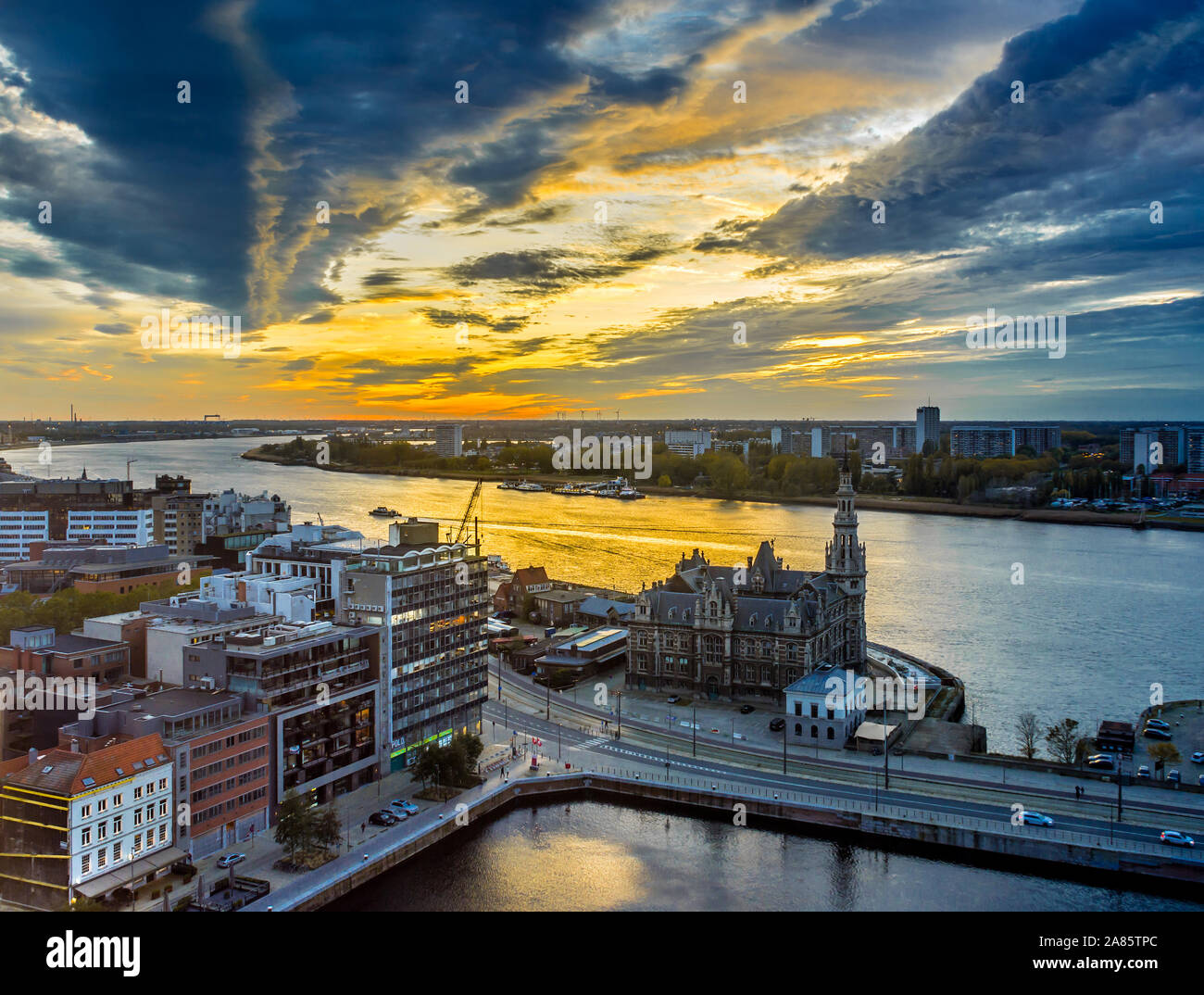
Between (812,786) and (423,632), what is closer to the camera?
(812,786)

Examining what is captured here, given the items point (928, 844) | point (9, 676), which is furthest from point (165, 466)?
point (928, 844)

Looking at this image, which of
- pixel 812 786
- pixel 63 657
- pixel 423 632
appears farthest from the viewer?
pixel 423 632

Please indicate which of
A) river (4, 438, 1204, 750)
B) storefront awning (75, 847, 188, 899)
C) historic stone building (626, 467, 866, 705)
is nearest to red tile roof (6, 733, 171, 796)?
storefront awning (75, 847, 188, 899)

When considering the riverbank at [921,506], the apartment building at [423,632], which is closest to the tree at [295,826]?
the apartment building at [423,632]

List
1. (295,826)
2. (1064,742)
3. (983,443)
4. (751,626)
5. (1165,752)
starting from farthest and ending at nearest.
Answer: (983,443) → (751,626) → (1064,742) → (1165,752) → (295,826)

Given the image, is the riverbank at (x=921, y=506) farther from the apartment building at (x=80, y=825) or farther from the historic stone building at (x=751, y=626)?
the apartment building at (x=80, y=825)
